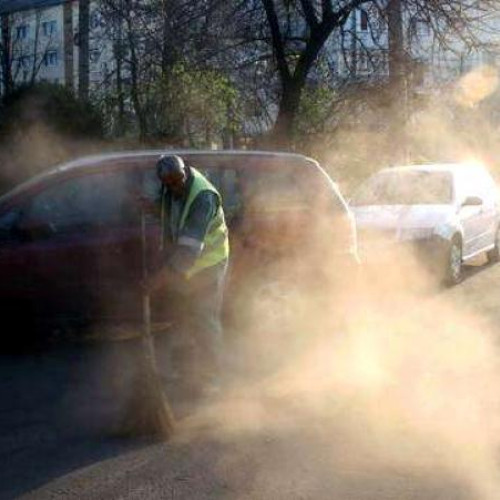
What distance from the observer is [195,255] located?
5836mm

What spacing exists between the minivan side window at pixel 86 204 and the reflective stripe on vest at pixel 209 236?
5.91ft

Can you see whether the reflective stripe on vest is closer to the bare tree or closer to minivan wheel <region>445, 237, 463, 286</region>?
minivan wheel <region>445, 237, 463, 286</region>

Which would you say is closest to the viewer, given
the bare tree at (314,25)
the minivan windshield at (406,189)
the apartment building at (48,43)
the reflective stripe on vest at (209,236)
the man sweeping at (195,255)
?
the man sweeping at (195,255)

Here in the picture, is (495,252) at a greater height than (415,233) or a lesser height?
lesser

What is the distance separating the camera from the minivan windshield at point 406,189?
1227 centimetres

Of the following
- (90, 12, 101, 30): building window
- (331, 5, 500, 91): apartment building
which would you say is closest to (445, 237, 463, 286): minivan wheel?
(331, 5, 500, 91): apartment building

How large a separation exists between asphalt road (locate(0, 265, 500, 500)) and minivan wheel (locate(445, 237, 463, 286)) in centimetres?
537

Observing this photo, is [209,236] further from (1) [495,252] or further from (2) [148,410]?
(1) [495,252]

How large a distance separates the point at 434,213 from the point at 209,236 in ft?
19.9

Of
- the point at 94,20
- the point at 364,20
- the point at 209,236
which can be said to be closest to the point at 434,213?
the point at 364,20

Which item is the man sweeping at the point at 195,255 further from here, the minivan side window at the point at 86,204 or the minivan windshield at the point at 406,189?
the minivan windshield at the point at 406,189

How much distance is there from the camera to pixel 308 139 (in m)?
15.8

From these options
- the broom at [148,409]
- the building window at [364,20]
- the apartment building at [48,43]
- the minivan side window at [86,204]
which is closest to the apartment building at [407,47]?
the building window at [364,20]

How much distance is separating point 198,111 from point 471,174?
453cm
